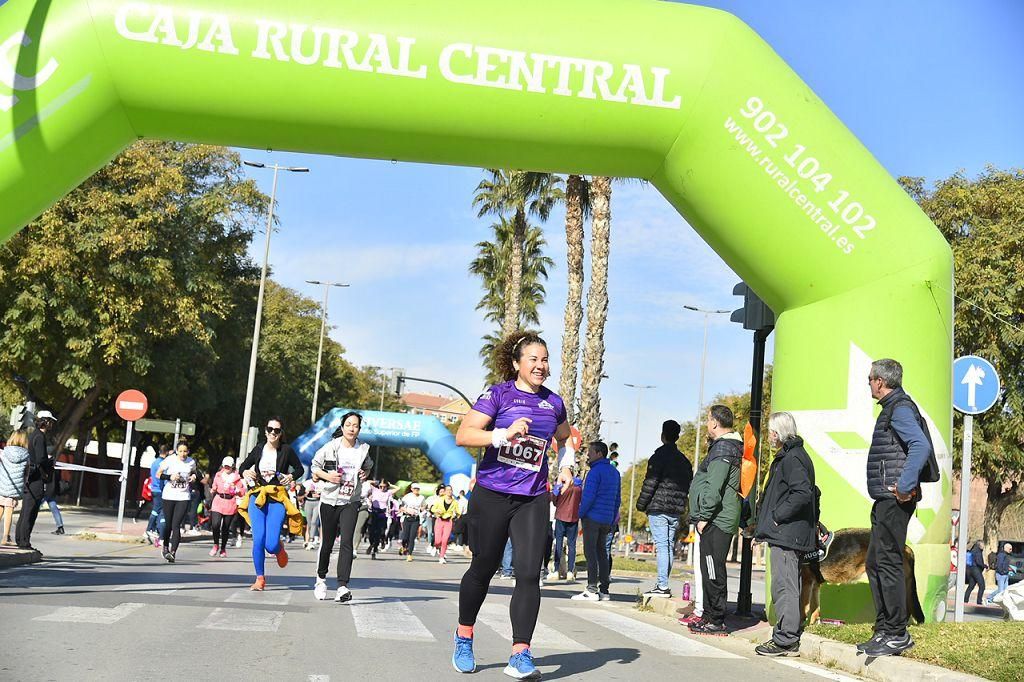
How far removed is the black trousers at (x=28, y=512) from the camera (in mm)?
14938

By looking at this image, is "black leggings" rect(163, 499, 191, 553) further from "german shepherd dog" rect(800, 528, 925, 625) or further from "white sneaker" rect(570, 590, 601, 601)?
"german shepherd dog" rect(800, 528, 925, 625)

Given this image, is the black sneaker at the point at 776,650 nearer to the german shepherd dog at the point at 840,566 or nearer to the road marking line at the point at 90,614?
the german shepherd dog at the point at 840,566

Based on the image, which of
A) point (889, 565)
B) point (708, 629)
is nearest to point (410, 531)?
point (708, 629)

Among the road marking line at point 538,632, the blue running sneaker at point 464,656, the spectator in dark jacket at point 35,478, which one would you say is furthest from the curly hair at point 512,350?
the spectator in dark jacket at point 35,478

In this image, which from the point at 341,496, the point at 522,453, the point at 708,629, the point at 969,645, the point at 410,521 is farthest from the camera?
the point at 410,521

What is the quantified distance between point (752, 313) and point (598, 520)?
11.7 ft

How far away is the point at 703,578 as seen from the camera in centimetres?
1060

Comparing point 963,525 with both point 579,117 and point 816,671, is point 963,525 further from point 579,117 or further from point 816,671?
point 579,117

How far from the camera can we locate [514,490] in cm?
716

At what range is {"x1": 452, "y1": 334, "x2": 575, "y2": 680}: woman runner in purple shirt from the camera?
7000 millimetres

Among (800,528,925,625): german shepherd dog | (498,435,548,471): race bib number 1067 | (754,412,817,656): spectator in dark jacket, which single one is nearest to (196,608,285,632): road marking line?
(498,435,548,471): race bib number 1067

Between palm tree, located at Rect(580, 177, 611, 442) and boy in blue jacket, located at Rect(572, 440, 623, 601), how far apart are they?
41.1ft

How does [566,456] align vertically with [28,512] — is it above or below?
above

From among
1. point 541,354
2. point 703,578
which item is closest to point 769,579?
point 703,578
